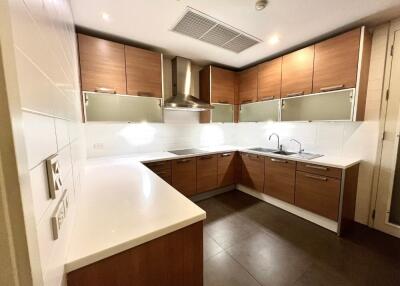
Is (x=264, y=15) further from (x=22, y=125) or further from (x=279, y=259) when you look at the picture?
(x=279, y=259)

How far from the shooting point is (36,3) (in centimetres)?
44

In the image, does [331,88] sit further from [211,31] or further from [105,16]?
[105,16]

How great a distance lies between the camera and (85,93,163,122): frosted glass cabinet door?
1.98 metres

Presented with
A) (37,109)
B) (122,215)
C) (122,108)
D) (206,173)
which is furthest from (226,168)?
(37,109)

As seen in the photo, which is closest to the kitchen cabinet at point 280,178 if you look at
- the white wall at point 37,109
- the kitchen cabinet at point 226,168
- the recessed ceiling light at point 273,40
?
the kitchen cabinet at point 226,168

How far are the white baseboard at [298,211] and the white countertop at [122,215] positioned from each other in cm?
199

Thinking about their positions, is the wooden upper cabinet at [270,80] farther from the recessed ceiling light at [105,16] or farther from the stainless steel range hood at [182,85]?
the recessed ceiling light at [105,16]

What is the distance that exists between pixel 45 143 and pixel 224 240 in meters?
1.89

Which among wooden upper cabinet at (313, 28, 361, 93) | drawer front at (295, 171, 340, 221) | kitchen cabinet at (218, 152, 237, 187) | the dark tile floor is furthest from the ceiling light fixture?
the dark tile floor

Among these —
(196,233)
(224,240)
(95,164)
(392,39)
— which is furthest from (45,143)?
(392,39)

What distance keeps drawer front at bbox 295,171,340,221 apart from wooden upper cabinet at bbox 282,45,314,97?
112cm

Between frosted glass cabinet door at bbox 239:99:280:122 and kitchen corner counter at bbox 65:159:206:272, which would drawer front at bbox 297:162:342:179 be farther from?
kitchen corner counter at bbox 65:159:206:272

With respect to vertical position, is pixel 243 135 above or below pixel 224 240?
above

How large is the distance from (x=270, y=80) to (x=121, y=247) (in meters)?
2.79
